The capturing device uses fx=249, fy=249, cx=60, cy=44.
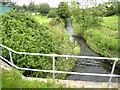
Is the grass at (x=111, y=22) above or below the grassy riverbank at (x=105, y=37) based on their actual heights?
above

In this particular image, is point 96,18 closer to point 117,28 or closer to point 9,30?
point 117,28

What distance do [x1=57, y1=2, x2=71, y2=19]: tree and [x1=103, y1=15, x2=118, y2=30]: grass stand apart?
14.3 ft

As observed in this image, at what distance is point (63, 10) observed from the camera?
27625 millimetres

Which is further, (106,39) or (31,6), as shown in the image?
(31,6)

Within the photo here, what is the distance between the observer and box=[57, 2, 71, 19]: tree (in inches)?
1081

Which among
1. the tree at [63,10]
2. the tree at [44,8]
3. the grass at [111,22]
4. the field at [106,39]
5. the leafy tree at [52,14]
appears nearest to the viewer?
the field at [106,39]

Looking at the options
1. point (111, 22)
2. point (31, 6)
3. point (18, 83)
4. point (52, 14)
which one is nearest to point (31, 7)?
point (31, 6)

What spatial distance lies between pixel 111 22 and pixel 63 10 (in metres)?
5.45

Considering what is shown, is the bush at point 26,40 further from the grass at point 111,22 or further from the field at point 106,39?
the grass at point 111,22

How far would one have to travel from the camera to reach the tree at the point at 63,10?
2747 cm

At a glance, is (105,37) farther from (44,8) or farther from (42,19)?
(44,8)

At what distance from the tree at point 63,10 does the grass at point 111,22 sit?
436 centimetres

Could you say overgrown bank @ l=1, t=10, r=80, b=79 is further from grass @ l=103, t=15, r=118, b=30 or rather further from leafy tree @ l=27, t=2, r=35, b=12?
grass @ l=103, t=15, r=118, b=30

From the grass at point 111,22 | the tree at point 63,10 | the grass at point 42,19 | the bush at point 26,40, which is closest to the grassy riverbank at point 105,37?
the grass at point 111,22
